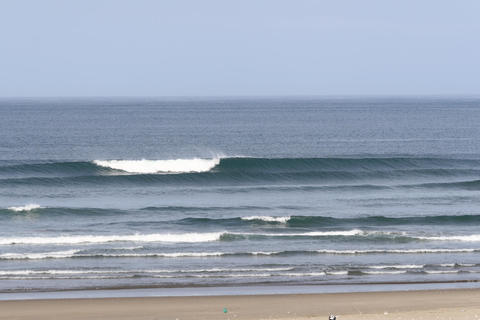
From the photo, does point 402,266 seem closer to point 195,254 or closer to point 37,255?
point 195,254

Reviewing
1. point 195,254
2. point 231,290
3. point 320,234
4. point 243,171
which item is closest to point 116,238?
point 195,254

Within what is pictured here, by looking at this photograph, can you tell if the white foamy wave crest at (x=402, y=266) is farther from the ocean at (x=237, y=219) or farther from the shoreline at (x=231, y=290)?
the shoreline at (x=231, y=290)

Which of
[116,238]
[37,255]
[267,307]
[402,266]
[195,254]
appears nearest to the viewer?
[267,307]

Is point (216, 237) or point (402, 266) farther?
point (216, 237)

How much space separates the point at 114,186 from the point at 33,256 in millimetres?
15622

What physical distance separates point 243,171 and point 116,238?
Result: 18.5 meters

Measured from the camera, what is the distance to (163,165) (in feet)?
151

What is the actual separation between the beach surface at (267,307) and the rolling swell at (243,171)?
20.2 meters

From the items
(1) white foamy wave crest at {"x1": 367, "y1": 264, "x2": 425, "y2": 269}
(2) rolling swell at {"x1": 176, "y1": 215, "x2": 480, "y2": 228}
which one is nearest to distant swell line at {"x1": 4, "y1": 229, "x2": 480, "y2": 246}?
(2) rolling swell at {"x1": 176, "y1": 215, "x2": 480, "y2": 228}

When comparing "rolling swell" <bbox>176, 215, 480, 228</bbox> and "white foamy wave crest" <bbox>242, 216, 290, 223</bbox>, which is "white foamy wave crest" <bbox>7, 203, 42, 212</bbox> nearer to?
"rolling swell" <bbox>176, 215, 480, 228</bbox>

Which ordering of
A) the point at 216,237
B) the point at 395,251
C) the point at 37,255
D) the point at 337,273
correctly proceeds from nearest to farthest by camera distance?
the point at 337,273
the point at 37,255
the point at 395,251
the point at 216,237

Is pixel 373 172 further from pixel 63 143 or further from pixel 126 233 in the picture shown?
pixel 63 143

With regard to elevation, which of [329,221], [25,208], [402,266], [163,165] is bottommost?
[402,266]

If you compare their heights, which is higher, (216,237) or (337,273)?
(216,237)
